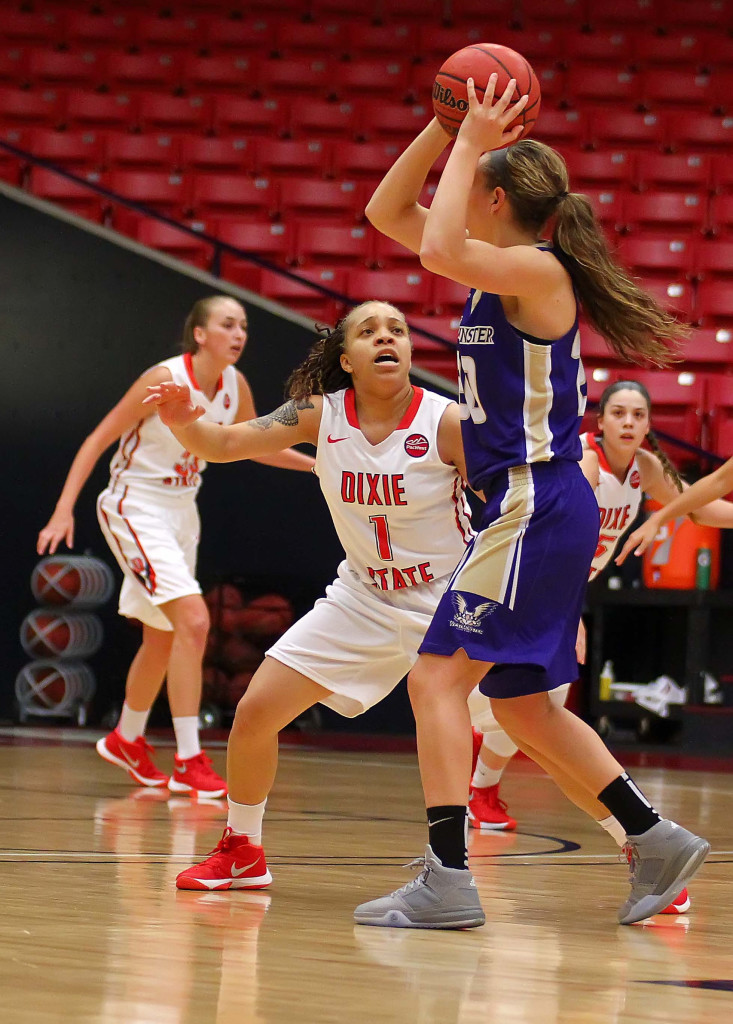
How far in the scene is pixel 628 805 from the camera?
345 cm

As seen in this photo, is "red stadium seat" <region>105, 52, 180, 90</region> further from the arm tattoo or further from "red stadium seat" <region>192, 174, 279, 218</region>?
the arm tattoo

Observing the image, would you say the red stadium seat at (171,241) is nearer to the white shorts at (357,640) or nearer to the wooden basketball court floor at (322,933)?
the wooden basketball court floor at (322,933)

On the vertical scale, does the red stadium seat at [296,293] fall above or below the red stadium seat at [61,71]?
below

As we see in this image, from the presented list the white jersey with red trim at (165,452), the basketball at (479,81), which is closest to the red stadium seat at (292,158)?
the white jersey with red trim at (165,452)

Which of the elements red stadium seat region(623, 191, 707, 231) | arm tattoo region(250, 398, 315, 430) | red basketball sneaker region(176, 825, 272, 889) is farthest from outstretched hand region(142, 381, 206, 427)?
red stadium seat region(623, 191, 707, 231)

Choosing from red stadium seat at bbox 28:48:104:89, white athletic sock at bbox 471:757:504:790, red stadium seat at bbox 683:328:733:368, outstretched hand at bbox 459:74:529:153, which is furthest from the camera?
red stadium seat at bbox 28:48:104:89

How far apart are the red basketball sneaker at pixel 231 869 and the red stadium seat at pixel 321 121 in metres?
10.4

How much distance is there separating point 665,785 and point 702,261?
5683mm

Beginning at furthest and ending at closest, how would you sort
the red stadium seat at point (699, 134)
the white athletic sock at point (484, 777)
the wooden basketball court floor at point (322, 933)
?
the red stadium seat at point (699, 134), the white athletic sock at point (484, 777), the wooden basketball court floor at point (322, 933)

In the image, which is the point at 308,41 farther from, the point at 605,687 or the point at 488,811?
the point at 488,811

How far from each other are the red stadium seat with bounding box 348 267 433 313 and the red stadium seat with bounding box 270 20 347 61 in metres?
3.74

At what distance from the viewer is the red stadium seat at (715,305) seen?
11.5m

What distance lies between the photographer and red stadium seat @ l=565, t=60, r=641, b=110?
13750mm

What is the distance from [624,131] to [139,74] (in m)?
4.43
